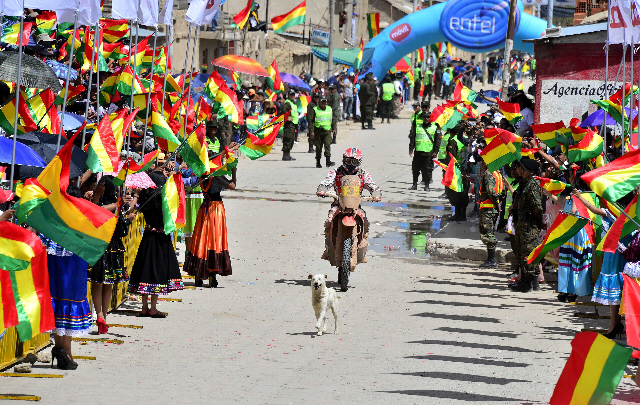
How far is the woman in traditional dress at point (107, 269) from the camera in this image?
9.79 m

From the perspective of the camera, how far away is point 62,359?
340 inches

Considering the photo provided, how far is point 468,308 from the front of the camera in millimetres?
12172

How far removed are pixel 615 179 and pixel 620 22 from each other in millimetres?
5832

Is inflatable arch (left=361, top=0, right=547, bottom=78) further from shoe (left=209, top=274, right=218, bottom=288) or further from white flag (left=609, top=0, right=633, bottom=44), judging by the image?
shoe (left=209, top=274, right=218, bottom=288)

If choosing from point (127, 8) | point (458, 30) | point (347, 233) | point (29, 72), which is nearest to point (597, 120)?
point (347, 233)

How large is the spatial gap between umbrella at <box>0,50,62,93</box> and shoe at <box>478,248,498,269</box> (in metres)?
6.63

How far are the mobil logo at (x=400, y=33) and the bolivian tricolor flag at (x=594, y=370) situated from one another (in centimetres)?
2990

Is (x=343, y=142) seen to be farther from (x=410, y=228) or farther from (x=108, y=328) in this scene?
(x=108, y=328)

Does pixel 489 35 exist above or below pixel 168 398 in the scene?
above

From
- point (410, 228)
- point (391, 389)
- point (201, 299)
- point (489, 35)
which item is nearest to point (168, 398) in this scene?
point (391, 389)

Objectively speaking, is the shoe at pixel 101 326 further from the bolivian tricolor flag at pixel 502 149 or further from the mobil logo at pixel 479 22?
the mobil logo at pixel 479 22

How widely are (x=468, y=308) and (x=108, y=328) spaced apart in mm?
4017

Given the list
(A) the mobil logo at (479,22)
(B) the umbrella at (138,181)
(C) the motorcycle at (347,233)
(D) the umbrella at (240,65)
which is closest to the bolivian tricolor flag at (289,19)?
(A) the mobil logo at (479,22)

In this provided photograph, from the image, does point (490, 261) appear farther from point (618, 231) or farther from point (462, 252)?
point (618, 231)
